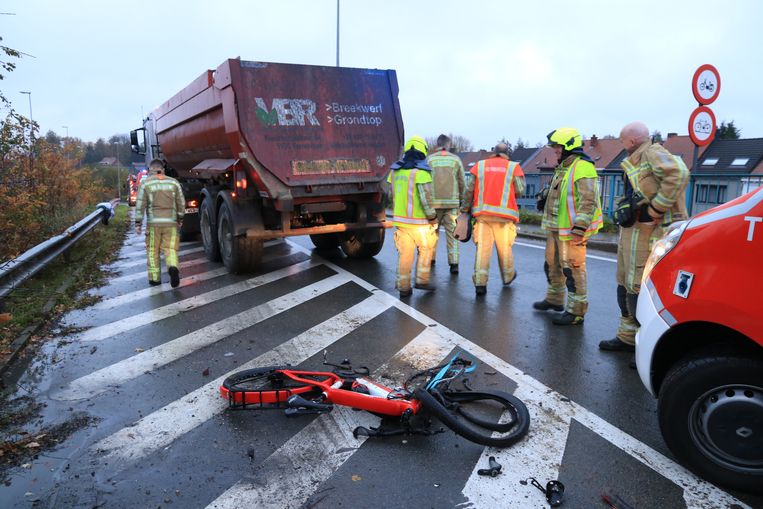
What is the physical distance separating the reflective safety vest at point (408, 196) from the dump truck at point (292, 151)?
153 cm

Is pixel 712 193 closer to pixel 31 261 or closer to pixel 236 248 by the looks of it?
pixel 236 248

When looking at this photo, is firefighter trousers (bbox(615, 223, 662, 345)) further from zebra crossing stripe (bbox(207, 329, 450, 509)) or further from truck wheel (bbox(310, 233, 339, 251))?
truck wheel (bbox(310, 233, 339, 251))

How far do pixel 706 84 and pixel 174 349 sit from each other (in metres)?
7.88

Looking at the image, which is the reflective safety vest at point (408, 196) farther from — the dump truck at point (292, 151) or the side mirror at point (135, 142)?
the side mirror at point (135, 142)

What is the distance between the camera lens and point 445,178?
22.6 ft

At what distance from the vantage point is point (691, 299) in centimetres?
257

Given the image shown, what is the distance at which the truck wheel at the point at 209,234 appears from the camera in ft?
28.0

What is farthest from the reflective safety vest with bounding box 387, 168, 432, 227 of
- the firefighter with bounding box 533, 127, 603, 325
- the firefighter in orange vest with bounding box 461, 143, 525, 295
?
the firefighter with bounding box 533, 127, 603, 325

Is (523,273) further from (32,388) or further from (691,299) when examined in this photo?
(32,388)

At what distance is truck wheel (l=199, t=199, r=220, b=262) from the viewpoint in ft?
28.0

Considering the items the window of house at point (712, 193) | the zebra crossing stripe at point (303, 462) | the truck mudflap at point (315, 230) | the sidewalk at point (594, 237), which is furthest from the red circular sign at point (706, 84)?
the zebra crossing stripe at point (303, 462)

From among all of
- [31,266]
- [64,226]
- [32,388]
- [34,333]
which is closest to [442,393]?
[32,388]

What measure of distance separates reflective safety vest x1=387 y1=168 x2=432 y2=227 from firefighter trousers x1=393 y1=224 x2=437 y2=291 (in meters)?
0.10

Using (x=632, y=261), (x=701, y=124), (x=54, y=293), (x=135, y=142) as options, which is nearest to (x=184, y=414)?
(x=632, y=261)
